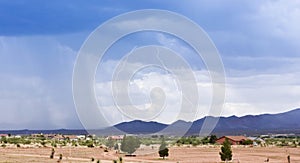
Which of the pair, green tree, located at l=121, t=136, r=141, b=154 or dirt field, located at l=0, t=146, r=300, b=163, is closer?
dirt field, located at l=0, t=146, r=300, b=163

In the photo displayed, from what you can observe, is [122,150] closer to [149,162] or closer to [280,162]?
[149,162]

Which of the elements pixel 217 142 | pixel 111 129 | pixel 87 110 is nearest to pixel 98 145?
pixel 217 142

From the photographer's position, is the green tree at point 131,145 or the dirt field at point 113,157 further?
the green tree at point 131,145

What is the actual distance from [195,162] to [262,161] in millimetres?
11321

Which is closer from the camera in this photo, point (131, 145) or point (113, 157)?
point (113, 157)

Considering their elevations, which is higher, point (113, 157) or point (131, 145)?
point (131, 145)

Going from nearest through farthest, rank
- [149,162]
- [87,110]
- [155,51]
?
1. [87,110]
2. [155,51]
3. [149,162]

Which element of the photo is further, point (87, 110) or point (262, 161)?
point (262, 161)

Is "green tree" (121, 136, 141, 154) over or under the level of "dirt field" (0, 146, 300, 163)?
over

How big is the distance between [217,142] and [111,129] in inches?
3812

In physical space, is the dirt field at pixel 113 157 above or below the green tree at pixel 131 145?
below

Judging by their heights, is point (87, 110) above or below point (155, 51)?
below

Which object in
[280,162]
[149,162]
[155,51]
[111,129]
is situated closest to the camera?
[155,51]

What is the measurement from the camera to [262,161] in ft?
225
